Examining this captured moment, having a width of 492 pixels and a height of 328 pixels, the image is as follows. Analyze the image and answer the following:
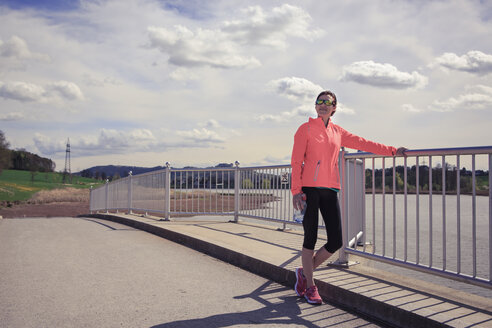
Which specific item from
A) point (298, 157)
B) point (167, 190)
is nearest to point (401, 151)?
point (298, 157)

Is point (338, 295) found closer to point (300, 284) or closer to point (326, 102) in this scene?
point (300, 284)

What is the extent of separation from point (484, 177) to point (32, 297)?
4.26m

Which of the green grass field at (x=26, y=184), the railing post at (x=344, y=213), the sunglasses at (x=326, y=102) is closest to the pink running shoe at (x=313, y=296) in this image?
the railing post at (x=344, y=213)

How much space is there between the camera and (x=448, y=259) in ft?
25.3

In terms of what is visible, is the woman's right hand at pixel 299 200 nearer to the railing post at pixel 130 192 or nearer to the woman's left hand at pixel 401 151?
the woman's left hand at pixel 401 151

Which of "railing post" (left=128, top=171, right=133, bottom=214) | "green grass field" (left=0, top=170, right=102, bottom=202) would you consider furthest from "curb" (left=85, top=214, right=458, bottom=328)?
"green grass field" (left=0, top=170, right=102, bottom=202)

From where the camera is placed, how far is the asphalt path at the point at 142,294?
138 inches

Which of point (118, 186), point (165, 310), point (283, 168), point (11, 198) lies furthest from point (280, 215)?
point (11, 198)

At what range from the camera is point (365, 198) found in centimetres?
611

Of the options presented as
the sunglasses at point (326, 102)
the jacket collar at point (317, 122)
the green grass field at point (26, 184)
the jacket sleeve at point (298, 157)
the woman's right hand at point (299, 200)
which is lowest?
the green grass field at point (26, 184)

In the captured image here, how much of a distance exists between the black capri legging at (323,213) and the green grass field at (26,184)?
188ft

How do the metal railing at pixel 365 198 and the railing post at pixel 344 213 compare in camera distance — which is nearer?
the metal railing at pixel 365 198

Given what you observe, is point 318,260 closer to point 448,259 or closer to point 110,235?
point 448,259

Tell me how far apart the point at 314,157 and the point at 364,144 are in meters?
0.73
